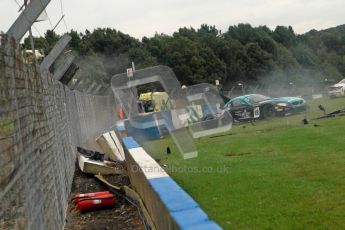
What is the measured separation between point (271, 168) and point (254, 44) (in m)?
66.5

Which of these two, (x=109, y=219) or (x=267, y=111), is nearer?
(x=109, y=219)

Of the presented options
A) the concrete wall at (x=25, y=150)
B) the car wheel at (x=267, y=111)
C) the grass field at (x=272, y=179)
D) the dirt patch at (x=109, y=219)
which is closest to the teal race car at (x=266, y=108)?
the car wheel at (x=267, y=111)

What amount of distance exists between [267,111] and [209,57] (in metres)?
46.6

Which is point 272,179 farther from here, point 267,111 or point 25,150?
point 267,111

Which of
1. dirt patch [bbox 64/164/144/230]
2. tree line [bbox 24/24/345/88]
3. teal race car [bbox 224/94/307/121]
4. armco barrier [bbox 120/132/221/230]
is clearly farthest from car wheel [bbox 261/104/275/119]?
tree line [bbox 24/24/345/88]

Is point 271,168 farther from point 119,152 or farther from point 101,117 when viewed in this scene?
point 101,117

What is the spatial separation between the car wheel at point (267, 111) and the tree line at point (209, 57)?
103 ft

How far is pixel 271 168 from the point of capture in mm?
9547

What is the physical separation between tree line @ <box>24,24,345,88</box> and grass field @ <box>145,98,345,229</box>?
39367 mm

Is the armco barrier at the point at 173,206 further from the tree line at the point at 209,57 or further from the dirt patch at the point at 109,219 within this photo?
the tree line at the point at 209,57

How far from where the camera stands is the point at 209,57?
6788cm

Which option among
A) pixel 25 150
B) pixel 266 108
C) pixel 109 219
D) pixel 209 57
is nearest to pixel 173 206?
pixel 25 150

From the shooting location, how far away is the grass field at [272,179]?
6332mm

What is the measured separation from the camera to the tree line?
63.1 m
